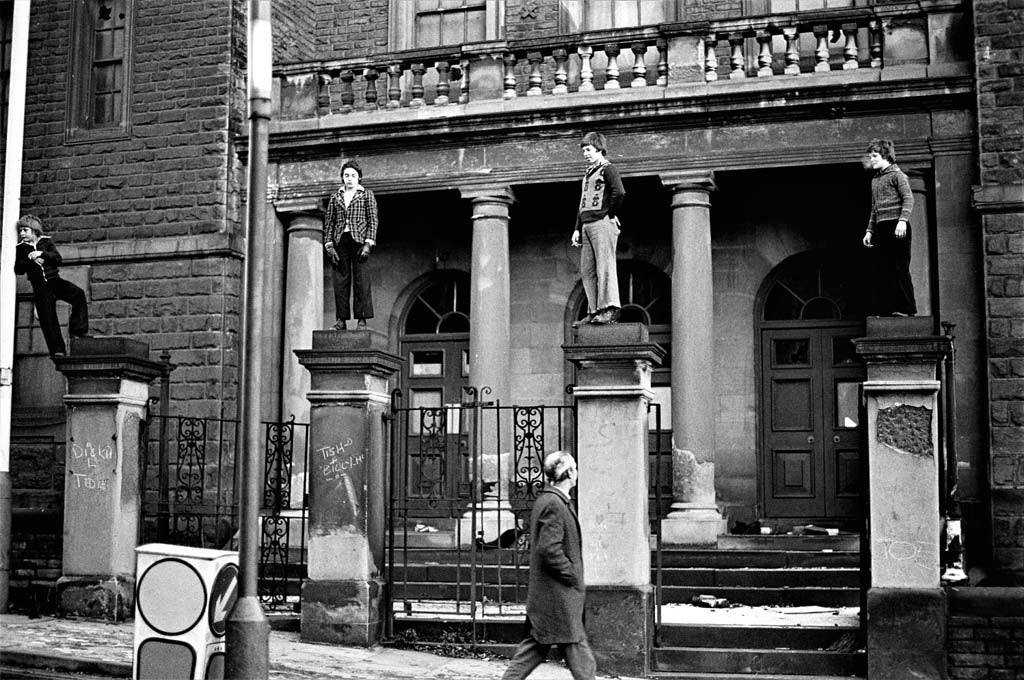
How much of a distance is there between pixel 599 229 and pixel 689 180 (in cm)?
472

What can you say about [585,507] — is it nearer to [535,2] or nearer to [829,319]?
[829,319]

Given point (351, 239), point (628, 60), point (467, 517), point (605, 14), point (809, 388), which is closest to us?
point (351, 239)

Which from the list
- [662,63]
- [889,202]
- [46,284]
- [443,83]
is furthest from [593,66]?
[46,284]

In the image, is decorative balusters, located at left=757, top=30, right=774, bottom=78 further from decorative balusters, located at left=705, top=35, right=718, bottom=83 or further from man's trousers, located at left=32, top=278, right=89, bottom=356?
man's trousers, located at left=32, top=278, right=89, bottom=356

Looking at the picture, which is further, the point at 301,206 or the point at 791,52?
the point at 301,206

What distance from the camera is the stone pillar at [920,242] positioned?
1512 cm

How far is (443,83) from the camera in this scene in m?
17.0

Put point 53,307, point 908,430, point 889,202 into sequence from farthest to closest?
1. point 53,307
2. point 889,202
3. point 908,430

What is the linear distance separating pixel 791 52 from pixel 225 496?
926 centimetres

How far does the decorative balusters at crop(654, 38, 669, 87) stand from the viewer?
1627 cm

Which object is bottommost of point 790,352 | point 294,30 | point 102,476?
point 102,476

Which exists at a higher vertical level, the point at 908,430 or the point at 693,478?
the point at 908,430

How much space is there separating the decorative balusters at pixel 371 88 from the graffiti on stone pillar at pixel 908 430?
361 inches

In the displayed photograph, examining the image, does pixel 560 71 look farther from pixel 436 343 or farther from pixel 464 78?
pixel 436 343
